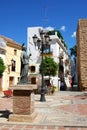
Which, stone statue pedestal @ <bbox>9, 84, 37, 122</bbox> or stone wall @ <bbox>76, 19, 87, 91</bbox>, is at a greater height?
stone wall @ <bbox>76, 19, 87, 91</bbox>

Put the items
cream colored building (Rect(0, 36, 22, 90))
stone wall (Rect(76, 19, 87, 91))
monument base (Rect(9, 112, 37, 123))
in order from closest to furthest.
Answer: monument base (Rect(9, 112, 37, 123))
stone wall (Rect(76, 19, 87, 91))
cream colored building (Rect(0, 36, 22, 90))

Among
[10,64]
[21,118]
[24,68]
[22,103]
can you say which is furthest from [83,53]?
[21,118]

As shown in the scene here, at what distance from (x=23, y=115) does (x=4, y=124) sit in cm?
79

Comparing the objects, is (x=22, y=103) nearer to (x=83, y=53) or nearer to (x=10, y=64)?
(x=10, y=64)

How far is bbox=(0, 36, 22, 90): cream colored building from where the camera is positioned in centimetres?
2731

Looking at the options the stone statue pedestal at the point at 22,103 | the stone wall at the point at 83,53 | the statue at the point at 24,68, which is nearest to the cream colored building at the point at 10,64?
the stone wall at the point at 83,53

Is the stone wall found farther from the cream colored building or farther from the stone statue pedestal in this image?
the stone statue pedestal

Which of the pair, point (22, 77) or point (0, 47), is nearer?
point (22, 77)

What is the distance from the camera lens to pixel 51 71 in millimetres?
28359

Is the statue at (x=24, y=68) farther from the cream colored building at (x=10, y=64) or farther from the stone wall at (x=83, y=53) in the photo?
the stone wall at (x=83, y=53)

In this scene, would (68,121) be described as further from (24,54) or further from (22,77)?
(24,54)

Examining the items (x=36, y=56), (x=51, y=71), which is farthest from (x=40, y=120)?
(x=36, y=56)

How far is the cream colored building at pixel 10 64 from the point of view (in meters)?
27.3

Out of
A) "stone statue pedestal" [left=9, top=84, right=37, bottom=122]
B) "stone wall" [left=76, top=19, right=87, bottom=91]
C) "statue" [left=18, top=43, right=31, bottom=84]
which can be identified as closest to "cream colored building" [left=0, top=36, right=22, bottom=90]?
"stone wall" [left=76, top=19, right=87, bottom=91]
